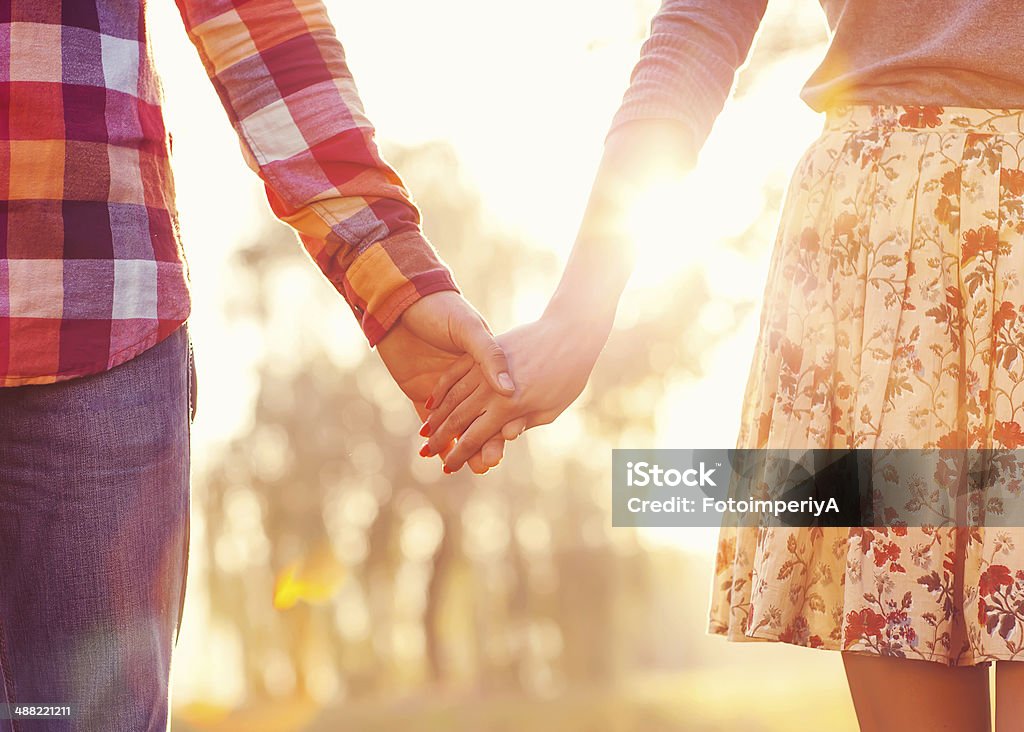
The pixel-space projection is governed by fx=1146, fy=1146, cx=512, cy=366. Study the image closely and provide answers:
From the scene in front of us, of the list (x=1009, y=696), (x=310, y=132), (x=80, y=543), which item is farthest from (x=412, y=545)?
(x=80, y=543)

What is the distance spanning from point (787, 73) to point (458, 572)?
37.0 feet

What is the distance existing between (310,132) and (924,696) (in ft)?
3.84

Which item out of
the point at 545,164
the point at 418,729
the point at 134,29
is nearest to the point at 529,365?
the point at 134,29

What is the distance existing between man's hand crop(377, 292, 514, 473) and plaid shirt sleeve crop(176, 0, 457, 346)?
0.08 m

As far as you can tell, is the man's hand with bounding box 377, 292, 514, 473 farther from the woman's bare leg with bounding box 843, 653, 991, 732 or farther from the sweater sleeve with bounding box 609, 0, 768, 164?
the woman's bare leg with bounding box 843, 653, 991, 732

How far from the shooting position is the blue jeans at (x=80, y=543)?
1264 millimetres

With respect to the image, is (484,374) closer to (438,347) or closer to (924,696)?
(438,347)

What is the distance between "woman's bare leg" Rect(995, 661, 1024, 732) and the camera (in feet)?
4.79

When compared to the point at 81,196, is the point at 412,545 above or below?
below

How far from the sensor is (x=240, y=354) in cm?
1639

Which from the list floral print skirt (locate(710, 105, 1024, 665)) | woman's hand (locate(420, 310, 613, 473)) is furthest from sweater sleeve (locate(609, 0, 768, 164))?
woman's hand (locate(420, 310, 613, 473))

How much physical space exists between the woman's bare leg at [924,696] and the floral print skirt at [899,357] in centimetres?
4

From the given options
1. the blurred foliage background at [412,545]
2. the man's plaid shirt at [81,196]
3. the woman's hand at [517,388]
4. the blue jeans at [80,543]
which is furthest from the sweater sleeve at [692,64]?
the blurred foliage background at [412,545]

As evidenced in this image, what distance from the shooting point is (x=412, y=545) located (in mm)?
18031
